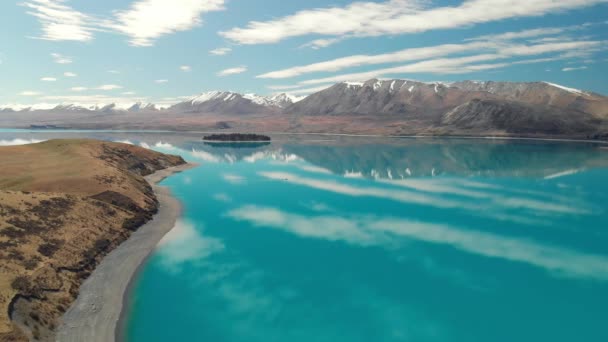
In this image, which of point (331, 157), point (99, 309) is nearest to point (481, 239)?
point (99, 309)

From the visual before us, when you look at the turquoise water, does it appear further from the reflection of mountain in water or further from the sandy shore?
the reflection of mountain in water

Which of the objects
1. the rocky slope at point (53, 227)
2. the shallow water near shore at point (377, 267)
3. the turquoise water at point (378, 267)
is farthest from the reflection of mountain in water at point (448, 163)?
the rocky slope at point (53, 227)

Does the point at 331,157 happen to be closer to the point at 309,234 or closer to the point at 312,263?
the point at 309,234

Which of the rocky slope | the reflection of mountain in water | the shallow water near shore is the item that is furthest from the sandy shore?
the reflection of mountain in water

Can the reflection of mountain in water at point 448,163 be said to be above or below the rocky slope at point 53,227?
below

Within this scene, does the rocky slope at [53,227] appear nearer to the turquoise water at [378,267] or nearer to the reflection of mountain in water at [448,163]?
the turquoise water at [378,267]

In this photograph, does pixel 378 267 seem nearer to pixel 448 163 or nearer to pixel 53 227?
pixel 53 227
